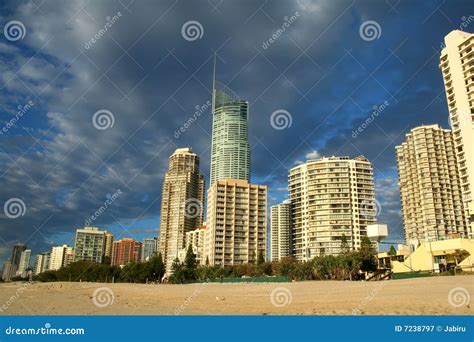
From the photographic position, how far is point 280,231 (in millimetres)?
162875

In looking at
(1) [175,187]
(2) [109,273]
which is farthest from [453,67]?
(1) [175,187]

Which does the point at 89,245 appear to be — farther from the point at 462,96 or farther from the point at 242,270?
the point at 462,96

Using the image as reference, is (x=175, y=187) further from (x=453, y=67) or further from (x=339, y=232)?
(x=453, y=67)

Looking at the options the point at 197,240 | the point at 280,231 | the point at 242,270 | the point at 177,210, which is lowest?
the point at 242,270

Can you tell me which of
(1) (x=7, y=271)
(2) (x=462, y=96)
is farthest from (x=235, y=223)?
(1) (x=7, y=271)

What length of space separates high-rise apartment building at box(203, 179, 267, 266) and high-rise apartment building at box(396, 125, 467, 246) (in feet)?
155

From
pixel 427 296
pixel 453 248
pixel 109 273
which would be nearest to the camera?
pixel 427 296

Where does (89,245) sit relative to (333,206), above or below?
below

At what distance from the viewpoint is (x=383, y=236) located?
4303cm

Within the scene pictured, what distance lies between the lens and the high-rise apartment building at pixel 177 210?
170 meters

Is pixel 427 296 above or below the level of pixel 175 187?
below

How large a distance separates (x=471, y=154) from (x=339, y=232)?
56835 mm

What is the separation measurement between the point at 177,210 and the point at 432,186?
107 m
